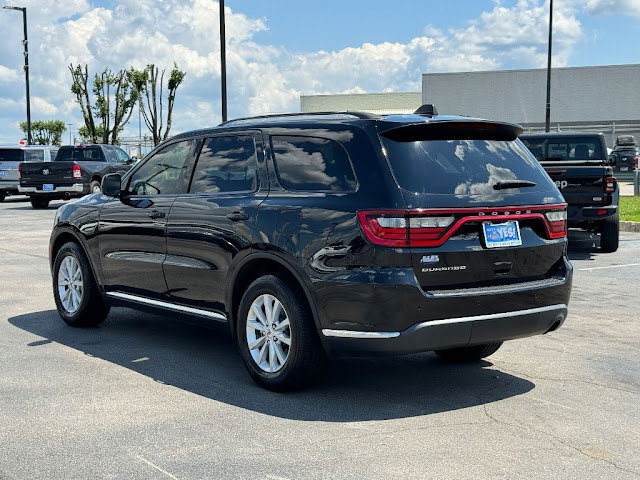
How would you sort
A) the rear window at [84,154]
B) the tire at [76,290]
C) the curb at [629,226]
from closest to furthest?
the tire at [76,290] < the curb at [629,226] < the rear window at [84,154]

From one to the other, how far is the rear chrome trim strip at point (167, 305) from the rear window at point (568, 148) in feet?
30.3

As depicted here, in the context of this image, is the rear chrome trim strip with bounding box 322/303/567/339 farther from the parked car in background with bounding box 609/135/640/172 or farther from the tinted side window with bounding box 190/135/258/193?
the parked car in background with bounding box 609/135/640/172

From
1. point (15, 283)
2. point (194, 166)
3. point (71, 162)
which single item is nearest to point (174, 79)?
point (71, 162)

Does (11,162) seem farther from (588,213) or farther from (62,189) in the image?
(588,213)

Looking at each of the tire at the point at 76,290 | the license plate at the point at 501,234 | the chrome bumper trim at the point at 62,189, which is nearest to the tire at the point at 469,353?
the license plate at the point at 501,234

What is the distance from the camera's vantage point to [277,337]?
19.4 feet

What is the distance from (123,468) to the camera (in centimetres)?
446

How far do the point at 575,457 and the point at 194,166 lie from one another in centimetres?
362

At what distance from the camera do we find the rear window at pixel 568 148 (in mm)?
15102

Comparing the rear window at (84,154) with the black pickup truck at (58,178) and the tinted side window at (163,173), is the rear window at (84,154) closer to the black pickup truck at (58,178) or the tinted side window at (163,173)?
the black pickup truck at (58,178)

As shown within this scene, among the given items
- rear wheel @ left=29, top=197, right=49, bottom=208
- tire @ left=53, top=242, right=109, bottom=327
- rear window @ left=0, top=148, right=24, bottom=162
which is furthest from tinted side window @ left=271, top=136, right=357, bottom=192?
rear window @ left=0, top=148, right=24, bottom=162

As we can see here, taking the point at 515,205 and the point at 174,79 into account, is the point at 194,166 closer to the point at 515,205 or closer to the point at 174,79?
the point at 515,205

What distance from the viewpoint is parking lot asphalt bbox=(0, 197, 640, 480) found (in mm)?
4520

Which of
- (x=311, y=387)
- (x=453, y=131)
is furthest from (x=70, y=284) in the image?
(x=453, y=131)
